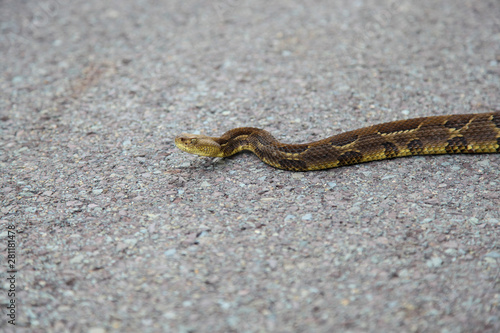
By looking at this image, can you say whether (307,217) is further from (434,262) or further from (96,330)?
(96,330)

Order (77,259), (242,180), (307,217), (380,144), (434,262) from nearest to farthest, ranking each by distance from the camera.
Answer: (434,262) → (77,259) → (307,217) → (242,180) → (380,144)

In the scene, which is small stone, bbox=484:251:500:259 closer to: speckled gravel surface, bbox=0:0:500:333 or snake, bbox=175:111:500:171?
speckled gravel surface, bbox=0:0:500:333

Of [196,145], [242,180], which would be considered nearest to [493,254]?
[242,180]

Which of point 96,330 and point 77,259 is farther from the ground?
point 77,259

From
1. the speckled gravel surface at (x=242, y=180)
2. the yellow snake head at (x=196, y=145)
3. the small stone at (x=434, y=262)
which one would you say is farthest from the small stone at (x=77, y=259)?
the small stone at (x=434, y=262)

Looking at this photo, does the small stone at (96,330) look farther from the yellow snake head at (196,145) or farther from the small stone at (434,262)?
the small stone at (434,262)

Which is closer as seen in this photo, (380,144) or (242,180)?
(242,180)
